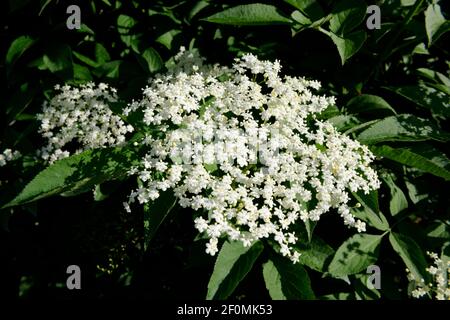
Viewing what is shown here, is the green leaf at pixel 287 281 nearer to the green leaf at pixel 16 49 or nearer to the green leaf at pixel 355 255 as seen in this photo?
the green leaf at pixel 355 255

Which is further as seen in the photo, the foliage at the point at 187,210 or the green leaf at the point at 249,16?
the green leaf at the point at 249,16

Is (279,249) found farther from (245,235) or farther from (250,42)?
(250,42)

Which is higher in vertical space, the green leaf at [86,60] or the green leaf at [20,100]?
the green leaf at [86,60]

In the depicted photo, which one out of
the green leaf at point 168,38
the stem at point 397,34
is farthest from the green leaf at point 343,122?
the green leaf at point 168,38

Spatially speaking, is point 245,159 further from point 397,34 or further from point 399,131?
point 397,34

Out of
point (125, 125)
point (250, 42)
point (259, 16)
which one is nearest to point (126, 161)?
point (125, 125)

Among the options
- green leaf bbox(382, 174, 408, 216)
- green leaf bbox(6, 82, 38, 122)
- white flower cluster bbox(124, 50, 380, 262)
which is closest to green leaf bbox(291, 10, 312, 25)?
white flower cluster bbox(124, 50, 380, 262)

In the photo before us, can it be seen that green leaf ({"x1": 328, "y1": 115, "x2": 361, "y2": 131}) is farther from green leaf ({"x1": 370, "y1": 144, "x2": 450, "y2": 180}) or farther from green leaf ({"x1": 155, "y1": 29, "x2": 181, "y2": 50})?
green leaf ({"x1": 155, "y1": 29, "x2": 181, "y2": 50})
